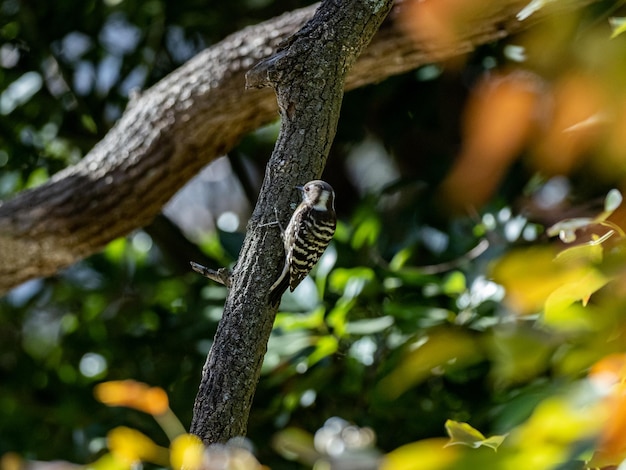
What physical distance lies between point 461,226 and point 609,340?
170 centimetres

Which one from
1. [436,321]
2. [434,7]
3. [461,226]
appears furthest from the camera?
[461,226]

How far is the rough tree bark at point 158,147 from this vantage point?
6.57 ft

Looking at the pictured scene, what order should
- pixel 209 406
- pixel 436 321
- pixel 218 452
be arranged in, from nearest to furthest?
pixel 218 452 < pixel 209 406 < pixel 436 321

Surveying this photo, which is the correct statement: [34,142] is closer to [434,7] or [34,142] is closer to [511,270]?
[434,7]

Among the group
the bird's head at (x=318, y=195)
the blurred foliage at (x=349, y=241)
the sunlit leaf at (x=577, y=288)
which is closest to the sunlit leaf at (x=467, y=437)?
the blurred foliage at (x=349, y=241)

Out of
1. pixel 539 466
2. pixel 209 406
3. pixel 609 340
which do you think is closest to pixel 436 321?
pixel 209 406

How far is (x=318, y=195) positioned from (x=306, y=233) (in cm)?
6

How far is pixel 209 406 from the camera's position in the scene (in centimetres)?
104

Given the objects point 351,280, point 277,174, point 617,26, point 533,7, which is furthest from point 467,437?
point 351,280

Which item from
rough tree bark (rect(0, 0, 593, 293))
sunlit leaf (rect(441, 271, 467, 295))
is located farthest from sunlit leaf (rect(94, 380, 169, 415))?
sunlit leaf (rect(441, 271, 467, 295))

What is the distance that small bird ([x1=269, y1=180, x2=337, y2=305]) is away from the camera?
1126 mm

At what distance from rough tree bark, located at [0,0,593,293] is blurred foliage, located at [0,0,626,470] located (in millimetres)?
132

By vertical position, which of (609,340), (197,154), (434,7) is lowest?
(197,154)

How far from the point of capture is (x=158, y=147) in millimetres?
2092
